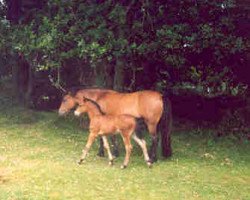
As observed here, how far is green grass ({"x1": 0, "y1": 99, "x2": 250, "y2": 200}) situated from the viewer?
36.0 ft

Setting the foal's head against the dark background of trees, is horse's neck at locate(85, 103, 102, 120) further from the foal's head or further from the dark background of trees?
the dark background of trees

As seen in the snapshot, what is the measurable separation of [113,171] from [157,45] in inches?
187

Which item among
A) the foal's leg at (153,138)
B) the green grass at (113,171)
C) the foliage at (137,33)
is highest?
the foliage at (137,33)

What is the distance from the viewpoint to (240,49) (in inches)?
632

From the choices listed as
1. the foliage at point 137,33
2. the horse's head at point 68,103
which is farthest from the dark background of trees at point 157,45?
the horse's head at point 68,103

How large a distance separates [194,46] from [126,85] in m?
4.32

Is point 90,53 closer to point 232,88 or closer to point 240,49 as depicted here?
point 240,49

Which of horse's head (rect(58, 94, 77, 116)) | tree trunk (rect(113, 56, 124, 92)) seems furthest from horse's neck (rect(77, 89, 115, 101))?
tree trunk (rect(113, 56, 124, 92))

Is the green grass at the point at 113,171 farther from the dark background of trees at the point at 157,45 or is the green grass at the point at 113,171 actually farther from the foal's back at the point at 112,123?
the dark background of trees at the point at 157,45

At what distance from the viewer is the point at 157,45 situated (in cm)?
1578

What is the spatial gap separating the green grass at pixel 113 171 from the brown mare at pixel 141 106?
76cm

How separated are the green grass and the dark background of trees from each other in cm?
189

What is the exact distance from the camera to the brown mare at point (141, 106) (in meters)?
14.0

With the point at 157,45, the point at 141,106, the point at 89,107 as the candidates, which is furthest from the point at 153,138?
the point at 157,45
